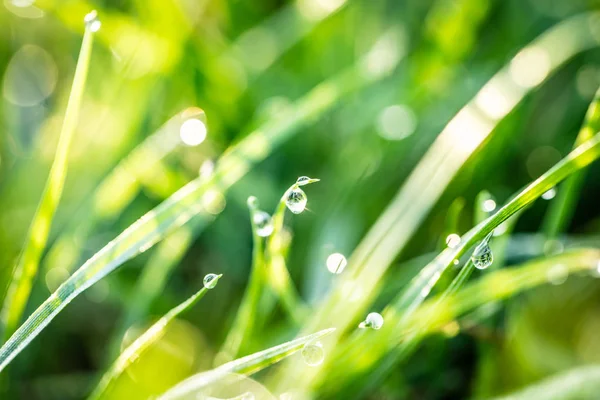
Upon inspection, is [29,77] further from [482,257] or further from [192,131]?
[482,257]

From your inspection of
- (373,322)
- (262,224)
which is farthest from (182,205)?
(373,322)

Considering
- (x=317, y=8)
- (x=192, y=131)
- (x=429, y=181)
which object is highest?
(x=317, y=8)

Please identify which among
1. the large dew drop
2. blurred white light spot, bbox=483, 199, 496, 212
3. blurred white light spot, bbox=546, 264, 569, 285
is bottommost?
the large dew drop

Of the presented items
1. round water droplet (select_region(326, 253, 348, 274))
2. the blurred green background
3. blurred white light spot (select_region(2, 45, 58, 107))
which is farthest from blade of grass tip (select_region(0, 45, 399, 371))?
blurred white light spot (select_region(2, 45, 58, 107))

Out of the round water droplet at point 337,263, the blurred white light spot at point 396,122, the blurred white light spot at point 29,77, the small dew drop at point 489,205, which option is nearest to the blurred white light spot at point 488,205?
the small dew drop at point 489,205

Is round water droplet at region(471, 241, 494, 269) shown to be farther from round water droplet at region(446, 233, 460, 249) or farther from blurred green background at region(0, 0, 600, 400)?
blurred green background at region(0, 0, 600, 400)

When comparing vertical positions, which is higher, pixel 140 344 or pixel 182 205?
pixel 182 205
